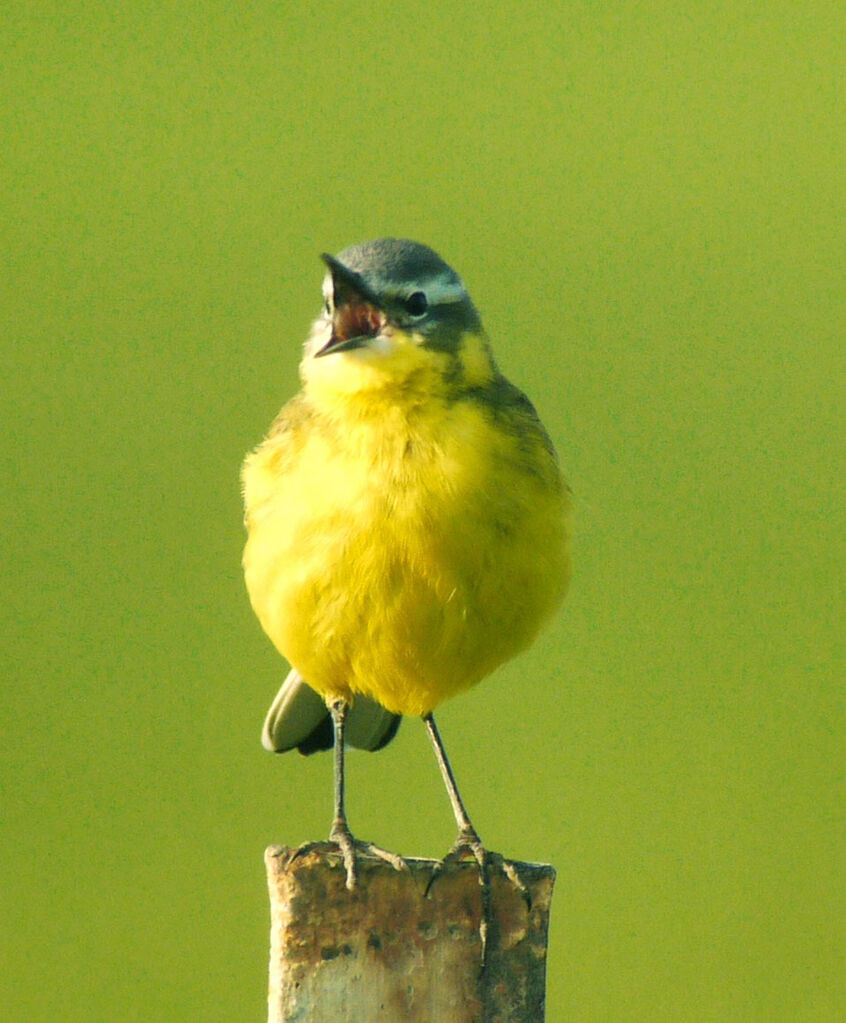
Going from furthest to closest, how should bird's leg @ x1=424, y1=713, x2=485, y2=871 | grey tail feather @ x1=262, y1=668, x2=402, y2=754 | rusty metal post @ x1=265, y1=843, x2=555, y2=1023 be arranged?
1. grey tail feather @ x1=262, y1=668, x2=402, y2=754
2. bird's leg @ x1=424, y1=713, x2=485, y2=871
3. rusty metal post @ x1=265, y1=843, x2=555, y2=1023

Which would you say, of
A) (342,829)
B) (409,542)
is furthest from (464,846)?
(409,542)

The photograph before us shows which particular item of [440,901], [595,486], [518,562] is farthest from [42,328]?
[440,901]

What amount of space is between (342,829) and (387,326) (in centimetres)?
125

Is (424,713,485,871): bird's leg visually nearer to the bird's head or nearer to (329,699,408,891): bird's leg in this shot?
(329,699,408,891): bird's leg

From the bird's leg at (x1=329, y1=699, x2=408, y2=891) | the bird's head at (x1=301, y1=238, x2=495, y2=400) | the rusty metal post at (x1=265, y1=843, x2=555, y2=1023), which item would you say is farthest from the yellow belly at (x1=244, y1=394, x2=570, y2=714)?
the rusty metal post at (x1=265, y1=843, x2=555, y2=1023)

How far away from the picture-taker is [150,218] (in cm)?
1149

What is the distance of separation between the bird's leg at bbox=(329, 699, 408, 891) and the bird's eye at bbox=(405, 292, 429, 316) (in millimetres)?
1158

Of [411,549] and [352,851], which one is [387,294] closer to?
[411,549]

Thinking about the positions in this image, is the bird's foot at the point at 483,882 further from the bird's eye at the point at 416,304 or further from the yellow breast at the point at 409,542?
the bird's eye at the point at 416,304

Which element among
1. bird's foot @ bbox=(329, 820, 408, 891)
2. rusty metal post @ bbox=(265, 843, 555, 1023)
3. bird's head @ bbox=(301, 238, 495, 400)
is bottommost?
rusty metal post @ bbox=(265, 843, 555, 1023)

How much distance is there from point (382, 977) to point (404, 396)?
157cm

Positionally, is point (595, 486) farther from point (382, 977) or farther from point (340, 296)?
point (382, 977)

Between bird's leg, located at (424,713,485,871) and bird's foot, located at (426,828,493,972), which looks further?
bird's leg, located at (424,713,485,871)

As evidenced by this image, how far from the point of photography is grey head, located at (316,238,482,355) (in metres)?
4.82
